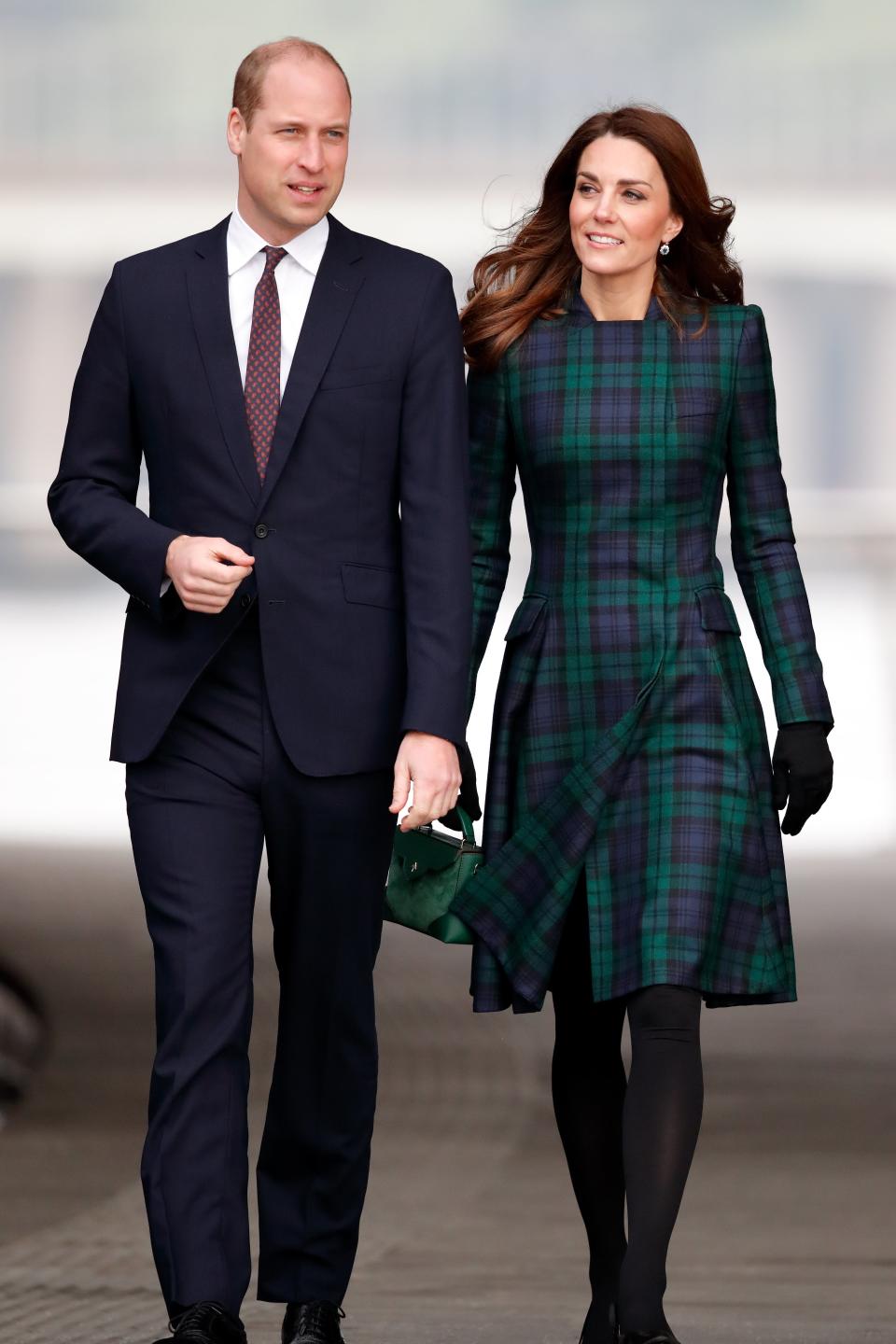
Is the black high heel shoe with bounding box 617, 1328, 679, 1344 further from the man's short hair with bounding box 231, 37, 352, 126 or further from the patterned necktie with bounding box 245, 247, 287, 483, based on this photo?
the man's short hair with bounding box 231, 37, 352, 126

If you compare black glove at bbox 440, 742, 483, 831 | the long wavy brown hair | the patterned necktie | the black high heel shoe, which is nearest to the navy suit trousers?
black glove at bbox 440, 742, 483, 831

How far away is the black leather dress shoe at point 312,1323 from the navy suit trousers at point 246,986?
0.02 m

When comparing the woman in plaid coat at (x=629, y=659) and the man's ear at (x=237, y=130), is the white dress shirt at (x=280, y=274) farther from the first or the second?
the woman in plaid coat at (x=629, y=659)

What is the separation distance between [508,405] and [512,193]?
11.0ft

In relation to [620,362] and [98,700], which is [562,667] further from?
[98,700]

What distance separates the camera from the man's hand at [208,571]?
3404mm

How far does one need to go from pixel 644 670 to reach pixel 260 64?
90 cm

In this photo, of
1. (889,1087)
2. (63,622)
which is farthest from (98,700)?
(889,1087)

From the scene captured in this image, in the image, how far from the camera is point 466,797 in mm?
3885

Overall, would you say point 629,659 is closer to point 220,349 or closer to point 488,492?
point 488,492

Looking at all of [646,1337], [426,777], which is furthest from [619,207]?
[646,1337]

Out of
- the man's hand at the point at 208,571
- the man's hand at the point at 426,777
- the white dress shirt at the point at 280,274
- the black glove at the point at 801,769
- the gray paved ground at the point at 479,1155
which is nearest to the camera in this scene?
the man's hand at the point at 208,571

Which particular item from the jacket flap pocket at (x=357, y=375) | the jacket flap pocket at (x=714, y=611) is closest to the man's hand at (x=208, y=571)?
the jacket flap pocket at (x=357, y=375)

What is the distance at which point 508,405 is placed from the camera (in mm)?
3848
